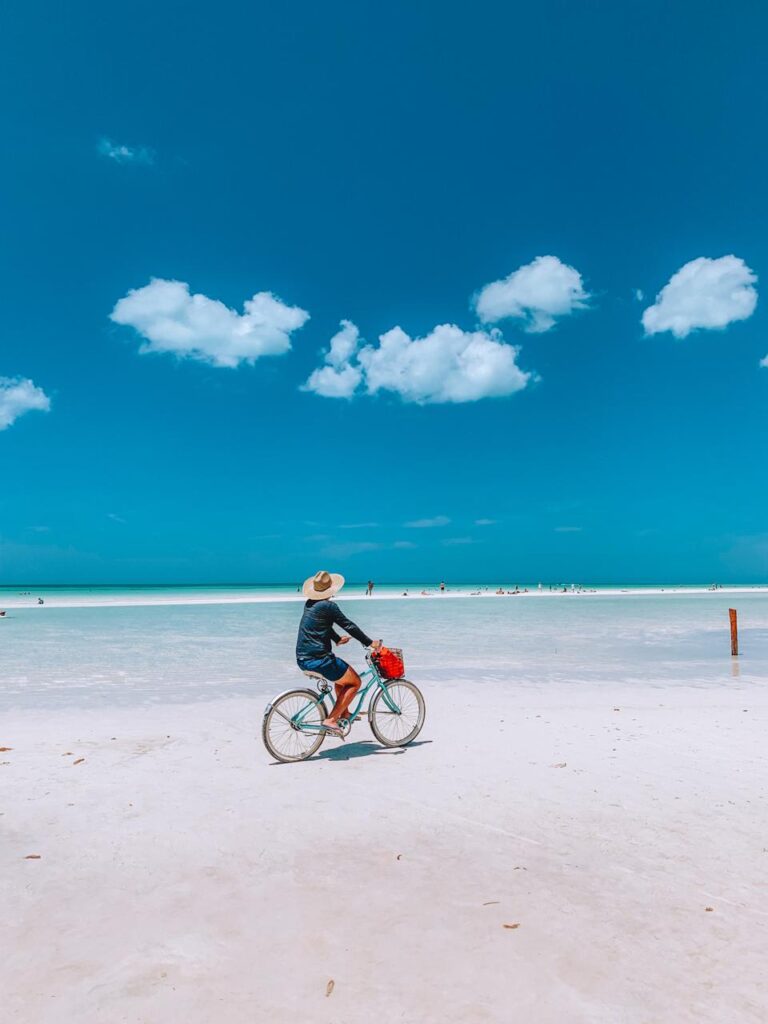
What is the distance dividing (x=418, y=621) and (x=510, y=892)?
29585 millimetres

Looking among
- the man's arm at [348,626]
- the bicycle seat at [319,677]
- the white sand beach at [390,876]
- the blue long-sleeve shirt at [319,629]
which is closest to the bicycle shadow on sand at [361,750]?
the white sand beach at [390,876]

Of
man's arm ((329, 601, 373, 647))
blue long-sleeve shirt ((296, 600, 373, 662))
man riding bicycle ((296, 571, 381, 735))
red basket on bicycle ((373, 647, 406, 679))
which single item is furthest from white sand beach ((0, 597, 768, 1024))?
man's arm ((329, 601, 373, 647))

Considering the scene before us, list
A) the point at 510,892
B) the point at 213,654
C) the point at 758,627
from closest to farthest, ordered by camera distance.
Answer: the point at 510,892, the point at 213,654, the point at 758,627

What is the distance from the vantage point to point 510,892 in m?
4.81

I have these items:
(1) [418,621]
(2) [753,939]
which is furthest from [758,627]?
(2) [753,939]

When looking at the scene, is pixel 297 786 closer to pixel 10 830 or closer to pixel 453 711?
pixel 10 830

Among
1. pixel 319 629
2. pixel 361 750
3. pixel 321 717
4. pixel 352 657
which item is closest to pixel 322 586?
pixel 319 629

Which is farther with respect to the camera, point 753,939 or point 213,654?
point 213,654

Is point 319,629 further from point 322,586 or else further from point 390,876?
point 390,876

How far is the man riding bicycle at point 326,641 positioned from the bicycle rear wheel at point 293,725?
186 millimetres

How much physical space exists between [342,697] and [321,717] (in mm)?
390

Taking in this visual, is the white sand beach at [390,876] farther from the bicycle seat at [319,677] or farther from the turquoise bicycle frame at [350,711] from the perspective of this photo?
the bicycle seat at [319,677]

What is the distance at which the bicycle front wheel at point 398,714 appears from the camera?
9.03 m

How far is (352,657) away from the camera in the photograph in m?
18.9
